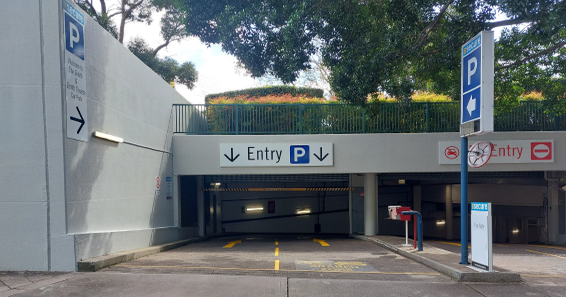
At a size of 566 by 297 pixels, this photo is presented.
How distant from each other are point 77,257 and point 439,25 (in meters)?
10.8

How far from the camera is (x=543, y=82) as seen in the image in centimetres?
1304

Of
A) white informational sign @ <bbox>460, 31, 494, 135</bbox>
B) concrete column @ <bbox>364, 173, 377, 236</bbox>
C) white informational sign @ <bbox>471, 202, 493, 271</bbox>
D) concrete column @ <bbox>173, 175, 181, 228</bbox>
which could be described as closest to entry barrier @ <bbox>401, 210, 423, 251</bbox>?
white informational sign @ <bbox>471, 202, 493, 271</bbox>

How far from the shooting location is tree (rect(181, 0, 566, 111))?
1139 centimetres

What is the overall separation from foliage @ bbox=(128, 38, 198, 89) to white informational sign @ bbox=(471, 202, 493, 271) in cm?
2171

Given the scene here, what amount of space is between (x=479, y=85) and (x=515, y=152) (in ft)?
28.4

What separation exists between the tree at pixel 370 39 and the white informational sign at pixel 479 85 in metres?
3.62

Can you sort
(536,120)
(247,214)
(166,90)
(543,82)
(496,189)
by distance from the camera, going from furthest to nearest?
(247,214)
(496,189)
(536,120)
(166,90)
(543,82)

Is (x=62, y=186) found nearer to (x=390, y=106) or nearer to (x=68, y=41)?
(x=68, y=41)

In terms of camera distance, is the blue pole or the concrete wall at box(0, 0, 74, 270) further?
the blue pole

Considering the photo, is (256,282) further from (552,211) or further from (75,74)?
(552,211)

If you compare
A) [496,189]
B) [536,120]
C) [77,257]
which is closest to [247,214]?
[496,189]

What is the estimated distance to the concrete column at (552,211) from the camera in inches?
687

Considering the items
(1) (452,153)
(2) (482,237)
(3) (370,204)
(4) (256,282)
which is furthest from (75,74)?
(1) (452,153)

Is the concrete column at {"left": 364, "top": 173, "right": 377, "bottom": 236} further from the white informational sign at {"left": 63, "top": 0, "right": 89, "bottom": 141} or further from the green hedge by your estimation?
the white informational sign at {"left": 63, "top": 0, "right": 89, "bottom": 141}
